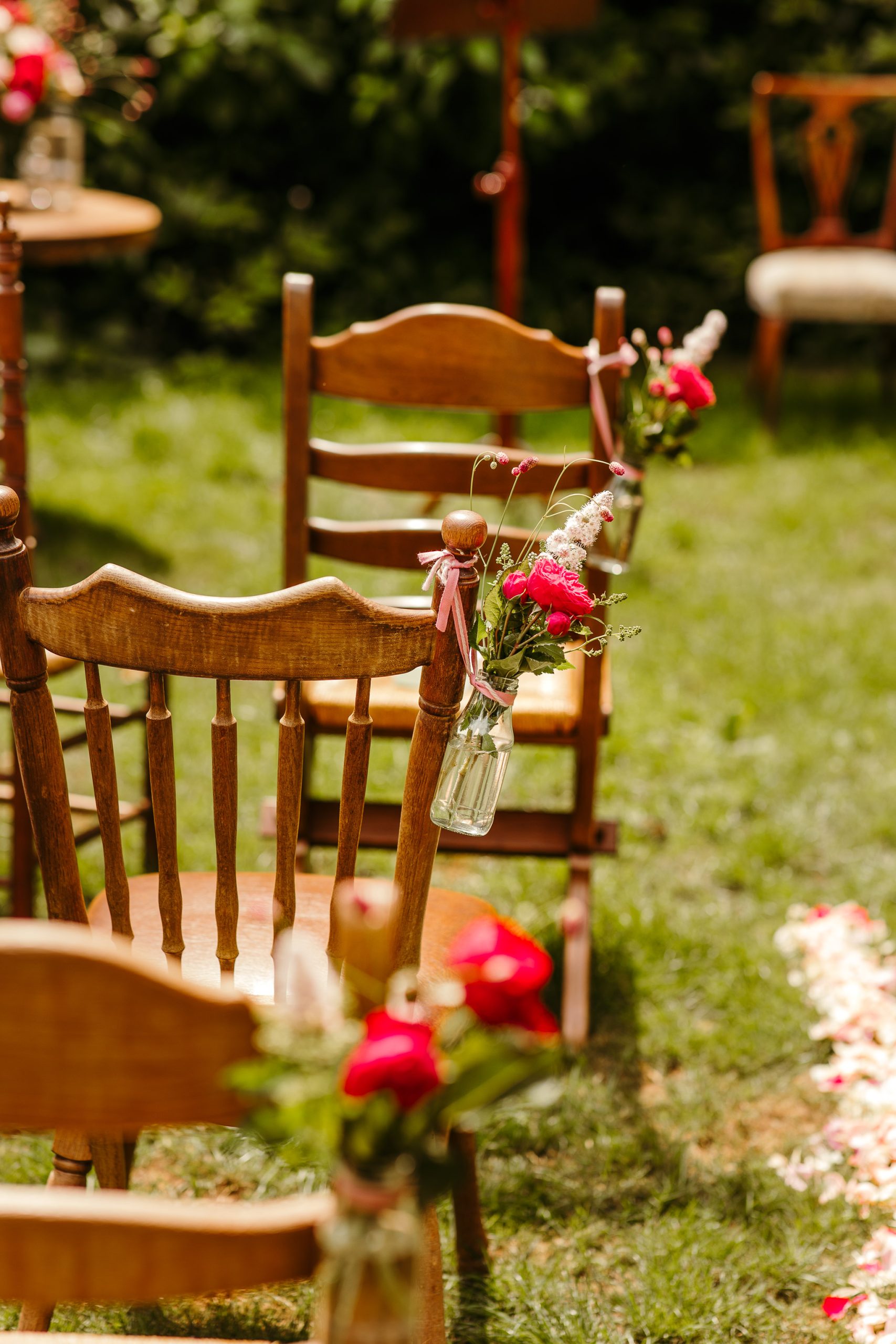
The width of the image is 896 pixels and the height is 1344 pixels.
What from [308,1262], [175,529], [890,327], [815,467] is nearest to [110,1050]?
[308,1262]

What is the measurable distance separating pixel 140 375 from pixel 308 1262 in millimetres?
4942

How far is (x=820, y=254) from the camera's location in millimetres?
5156

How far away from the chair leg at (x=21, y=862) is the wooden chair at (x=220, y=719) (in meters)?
0.71

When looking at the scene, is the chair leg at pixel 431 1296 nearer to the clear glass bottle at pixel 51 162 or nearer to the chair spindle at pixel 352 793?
the chair spindle at pixel 352 793

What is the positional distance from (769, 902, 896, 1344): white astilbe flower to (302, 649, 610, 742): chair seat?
49cm

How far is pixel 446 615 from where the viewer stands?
3.68 ft

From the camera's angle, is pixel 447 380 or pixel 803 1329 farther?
pixel 447 380

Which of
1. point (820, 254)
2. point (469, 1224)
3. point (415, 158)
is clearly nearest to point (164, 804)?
point (469, 1224)

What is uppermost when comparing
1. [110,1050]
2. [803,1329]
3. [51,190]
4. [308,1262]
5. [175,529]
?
[51,190]

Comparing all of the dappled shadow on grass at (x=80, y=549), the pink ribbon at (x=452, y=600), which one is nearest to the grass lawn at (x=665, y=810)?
the dappled shadow on grass at (x=80, y=549)

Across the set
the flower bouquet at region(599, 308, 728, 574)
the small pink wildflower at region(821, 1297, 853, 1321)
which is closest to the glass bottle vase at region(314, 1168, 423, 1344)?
the small pink wildflower at region(821, 1297, 853, 1321)

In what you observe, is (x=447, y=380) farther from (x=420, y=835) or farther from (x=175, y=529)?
(x=175, y=529)

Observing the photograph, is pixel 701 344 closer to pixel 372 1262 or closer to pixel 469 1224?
pixel 469 1224

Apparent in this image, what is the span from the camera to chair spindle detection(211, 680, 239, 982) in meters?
1.26
